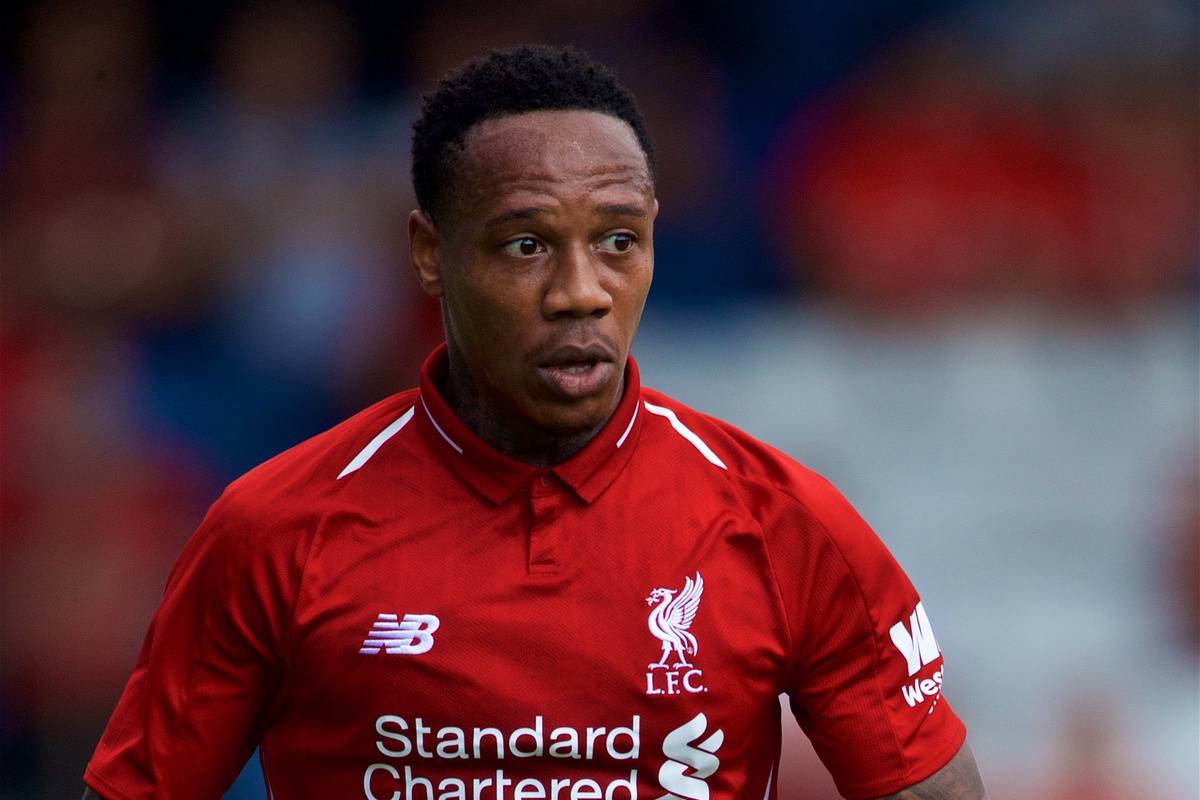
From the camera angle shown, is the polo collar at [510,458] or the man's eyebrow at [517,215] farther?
the polo collar at [510,458]

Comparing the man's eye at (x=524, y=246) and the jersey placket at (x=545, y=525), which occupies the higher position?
the man's eye at (x=524, y=246)

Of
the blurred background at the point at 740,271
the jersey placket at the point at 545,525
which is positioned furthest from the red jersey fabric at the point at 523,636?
the blurred background at the point at 740,271

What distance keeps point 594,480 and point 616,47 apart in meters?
2.87

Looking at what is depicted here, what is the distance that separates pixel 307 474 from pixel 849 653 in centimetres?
85

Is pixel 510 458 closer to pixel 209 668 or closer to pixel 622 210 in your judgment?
pixel 622 210

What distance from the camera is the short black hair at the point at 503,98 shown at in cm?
237

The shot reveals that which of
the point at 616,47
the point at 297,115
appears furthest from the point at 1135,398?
the point at 297,115

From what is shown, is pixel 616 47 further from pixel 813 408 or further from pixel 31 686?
pixel 31 686

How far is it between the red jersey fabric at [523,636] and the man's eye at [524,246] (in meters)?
0.30

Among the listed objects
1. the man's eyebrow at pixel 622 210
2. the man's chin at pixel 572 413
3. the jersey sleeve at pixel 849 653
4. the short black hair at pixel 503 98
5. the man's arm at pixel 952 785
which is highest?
the short black hair at pixel 503 98

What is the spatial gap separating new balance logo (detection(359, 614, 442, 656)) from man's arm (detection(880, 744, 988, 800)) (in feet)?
2.38

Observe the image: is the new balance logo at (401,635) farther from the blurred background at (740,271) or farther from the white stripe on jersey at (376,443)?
the blurred background at (740,271)

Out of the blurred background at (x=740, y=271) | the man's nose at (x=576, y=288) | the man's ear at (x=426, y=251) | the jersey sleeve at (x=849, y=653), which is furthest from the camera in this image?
the blurred background at (x=740, y=271)

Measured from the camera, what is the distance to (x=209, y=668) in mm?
2352
